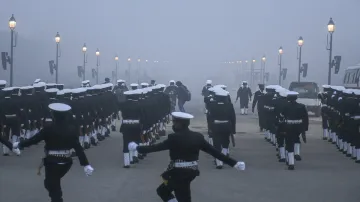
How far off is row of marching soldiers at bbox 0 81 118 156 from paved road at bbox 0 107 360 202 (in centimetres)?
77

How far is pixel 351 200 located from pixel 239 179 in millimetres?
3256

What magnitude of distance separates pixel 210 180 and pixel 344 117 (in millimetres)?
5660

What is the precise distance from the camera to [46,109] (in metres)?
19.9

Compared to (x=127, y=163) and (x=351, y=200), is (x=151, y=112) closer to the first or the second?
(x=127, y=163)

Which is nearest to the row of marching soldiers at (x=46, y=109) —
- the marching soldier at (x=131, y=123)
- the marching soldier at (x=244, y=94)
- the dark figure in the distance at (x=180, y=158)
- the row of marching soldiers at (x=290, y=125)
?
the marching soldier at (x=131, y=123)

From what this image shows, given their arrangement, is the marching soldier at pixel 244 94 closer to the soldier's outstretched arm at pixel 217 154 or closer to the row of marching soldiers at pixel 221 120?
the row of marching soldiers at pixel 221 120

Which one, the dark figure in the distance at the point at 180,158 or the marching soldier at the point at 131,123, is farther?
the marching soldier at the point at 131,123

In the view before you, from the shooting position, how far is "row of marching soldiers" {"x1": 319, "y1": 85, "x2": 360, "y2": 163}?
17750mm

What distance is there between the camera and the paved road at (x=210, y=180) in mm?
12555

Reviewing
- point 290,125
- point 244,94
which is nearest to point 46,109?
point 290,125

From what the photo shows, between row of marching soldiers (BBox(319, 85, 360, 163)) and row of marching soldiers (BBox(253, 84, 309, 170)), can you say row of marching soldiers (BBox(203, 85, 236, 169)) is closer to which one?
row of marching soldiers (BBox(253, 84, 309, 170))

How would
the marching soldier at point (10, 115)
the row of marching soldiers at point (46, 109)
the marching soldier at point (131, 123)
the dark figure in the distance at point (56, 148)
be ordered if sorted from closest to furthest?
the dark figure in the distance at point (56, 148), the marching soldier at point (131, 123), the marching soldier at point (10, 115), the row of marching soldiers at point (46, 109)

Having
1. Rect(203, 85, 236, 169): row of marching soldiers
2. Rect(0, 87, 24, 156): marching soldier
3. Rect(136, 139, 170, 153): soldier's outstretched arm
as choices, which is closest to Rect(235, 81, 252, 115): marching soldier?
Rect(0, 87, 24, 156): marching soldier

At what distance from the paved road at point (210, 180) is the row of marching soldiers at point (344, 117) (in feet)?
1.45
